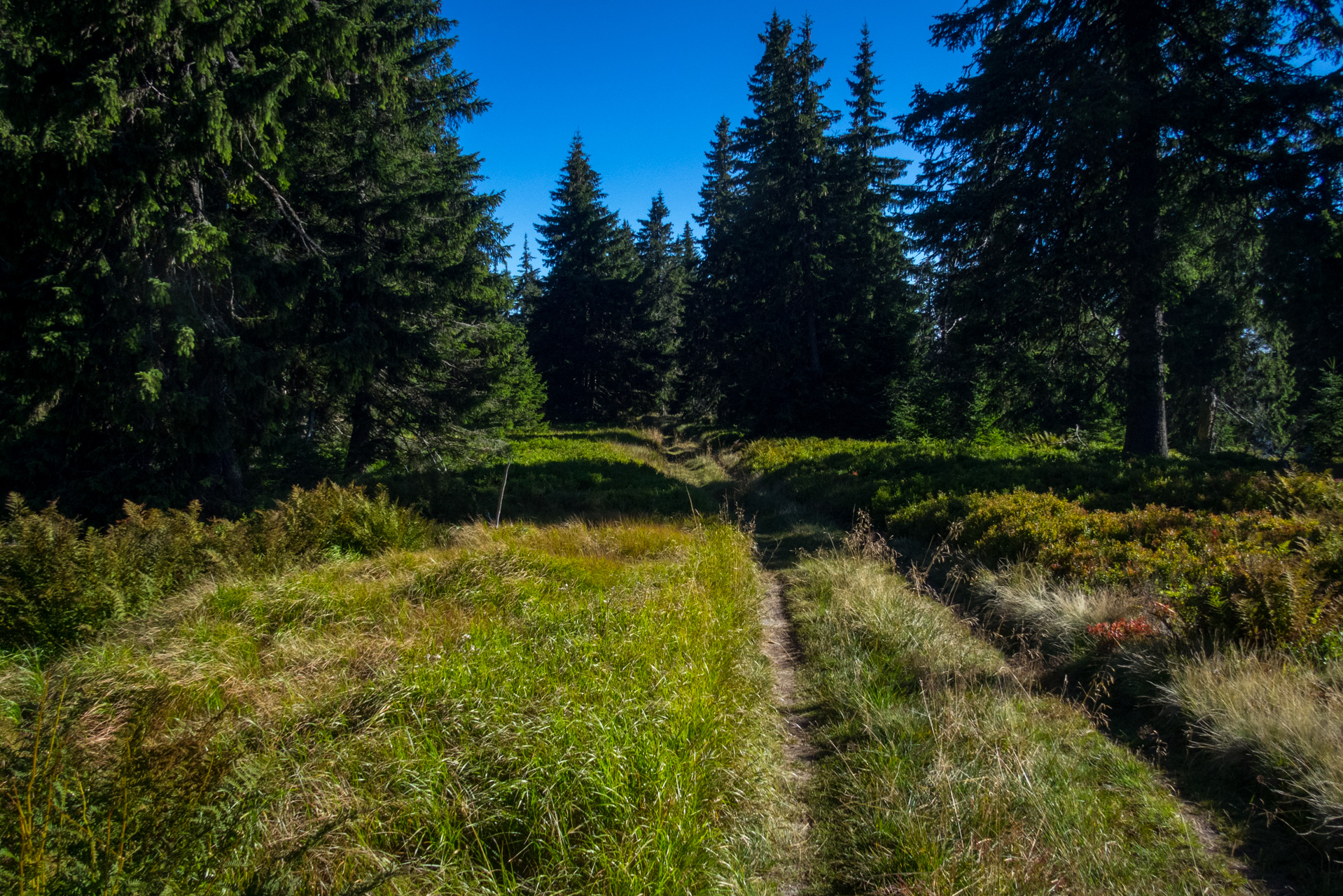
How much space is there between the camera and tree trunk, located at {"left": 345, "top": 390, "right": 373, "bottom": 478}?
501 inches

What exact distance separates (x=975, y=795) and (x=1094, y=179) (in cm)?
1405

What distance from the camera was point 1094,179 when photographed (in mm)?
11938

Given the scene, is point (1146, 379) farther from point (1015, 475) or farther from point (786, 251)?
point (786, 251)

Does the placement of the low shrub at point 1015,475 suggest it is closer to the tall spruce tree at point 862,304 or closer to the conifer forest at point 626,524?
Answer: the conifer forest at point 626,524

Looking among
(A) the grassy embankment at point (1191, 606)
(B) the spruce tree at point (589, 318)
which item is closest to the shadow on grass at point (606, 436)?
(B) the spruce tree at point (589, 318)

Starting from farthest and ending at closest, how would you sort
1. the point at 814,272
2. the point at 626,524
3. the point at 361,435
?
the point at 814,272
the point at 361,435
the point at 626,524

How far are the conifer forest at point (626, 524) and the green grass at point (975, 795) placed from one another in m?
0.02

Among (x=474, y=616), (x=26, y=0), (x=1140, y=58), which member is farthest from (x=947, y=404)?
(x=26, y=0)

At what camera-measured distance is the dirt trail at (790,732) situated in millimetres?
2641

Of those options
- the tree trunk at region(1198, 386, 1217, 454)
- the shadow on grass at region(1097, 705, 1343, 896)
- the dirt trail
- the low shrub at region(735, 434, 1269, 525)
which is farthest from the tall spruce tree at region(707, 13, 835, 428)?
the shadow on grass at region(1097, 705, 1343, 896)

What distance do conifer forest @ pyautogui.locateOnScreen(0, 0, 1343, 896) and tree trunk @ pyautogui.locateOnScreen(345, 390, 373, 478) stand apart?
272 mm

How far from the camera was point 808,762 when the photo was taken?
3410 mm

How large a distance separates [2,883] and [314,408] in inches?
480

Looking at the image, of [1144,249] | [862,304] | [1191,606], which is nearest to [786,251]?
[862,304]
